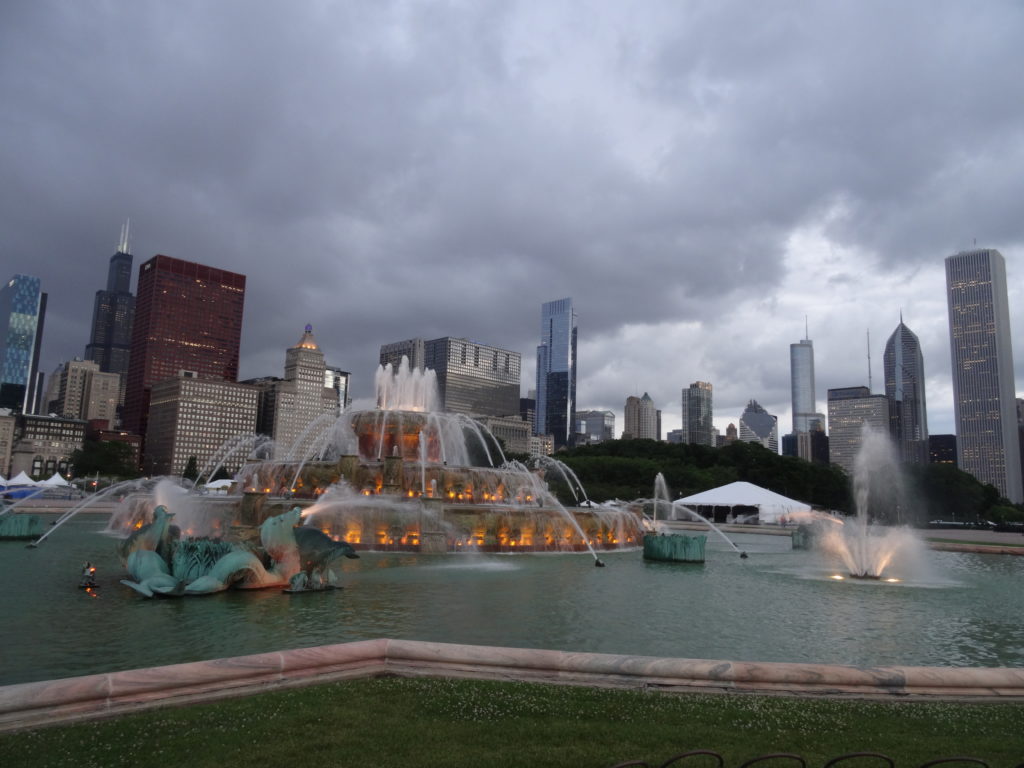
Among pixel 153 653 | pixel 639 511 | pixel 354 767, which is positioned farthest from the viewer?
pixel 639 511

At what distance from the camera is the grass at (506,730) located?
5.90m

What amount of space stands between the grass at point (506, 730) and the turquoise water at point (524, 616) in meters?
3.18

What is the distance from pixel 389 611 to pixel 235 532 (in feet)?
41.7

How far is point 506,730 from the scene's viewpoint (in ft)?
21.6

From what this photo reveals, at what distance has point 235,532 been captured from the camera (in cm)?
2441

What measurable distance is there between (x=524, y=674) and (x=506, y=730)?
7.15 feet

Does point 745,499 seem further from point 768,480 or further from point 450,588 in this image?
point 450,588

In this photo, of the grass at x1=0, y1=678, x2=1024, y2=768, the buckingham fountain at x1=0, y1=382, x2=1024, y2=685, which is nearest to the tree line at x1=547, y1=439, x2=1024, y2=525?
the buckingham fountain at x1=0, y1=382, x2=1024, y2=685

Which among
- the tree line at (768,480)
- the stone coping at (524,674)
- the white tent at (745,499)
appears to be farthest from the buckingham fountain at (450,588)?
the tree line at (768,480)

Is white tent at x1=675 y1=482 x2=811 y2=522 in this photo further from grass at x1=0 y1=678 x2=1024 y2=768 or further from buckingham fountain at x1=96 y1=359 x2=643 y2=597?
grass at x1=0 y1=678 x2=1024 y2=768

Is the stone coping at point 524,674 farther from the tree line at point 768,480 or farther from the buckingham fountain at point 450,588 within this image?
the tree line at point 768,480

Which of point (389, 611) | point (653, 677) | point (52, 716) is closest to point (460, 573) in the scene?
point (389, 611)

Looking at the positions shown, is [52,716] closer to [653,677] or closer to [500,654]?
[500,654]

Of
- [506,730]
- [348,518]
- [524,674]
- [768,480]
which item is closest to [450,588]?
[524,674]
